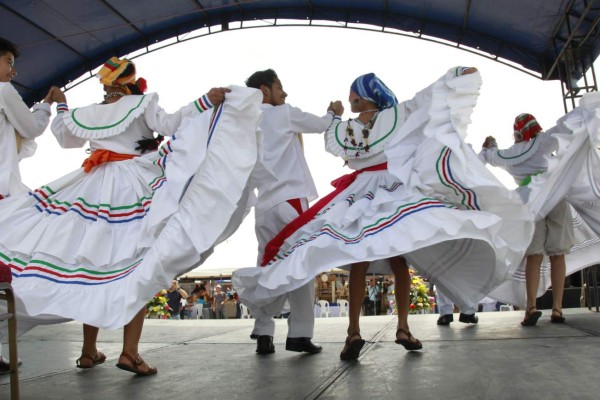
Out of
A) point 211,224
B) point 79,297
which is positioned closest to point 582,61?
point 211,224

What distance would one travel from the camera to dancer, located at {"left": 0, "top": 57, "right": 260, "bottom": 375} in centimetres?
216

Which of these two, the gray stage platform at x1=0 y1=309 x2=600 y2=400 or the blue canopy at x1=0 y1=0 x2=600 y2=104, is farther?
the blue canopy at x1=0 y1=0 x2=600 y2=104

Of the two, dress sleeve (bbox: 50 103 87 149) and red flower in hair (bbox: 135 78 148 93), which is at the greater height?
red flower in hair (bbox: 135 78 148 93)

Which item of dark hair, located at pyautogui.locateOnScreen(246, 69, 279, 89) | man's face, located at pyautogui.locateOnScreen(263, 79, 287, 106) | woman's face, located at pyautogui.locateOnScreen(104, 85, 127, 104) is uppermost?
dark hair, located at pyautogui.locateOnScreen(246, 69, 279, 89)

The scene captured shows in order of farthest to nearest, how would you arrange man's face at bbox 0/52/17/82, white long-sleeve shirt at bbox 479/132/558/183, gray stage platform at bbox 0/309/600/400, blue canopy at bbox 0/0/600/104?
1. blue canopy at bbox 0/0/600/104
2. white long-sleeve shirt at bbox 479/132/558/183
3. man's face at bbox 0/52/17/82
4. gray stage platform at bbox 0/309/600/400

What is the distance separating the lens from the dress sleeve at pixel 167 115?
9.04 feet

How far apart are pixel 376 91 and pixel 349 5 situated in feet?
19.5

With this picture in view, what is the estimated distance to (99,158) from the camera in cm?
281

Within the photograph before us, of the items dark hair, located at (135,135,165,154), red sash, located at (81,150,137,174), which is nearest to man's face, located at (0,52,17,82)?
red sash, located at (81,150,137,174)

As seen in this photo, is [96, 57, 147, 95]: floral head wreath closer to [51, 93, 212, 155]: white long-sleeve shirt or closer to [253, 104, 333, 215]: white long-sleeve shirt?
[51, 93, 212, 155]: white long-sleeve shirt

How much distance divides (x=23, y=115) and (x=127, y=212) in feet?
2.79

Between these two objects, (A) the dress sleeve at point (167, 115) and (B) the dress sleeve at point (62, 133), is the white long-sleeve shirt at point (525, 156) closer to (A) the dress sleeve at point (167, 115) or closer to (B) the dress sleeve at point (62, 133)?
(A) the dress sleeve at point (167, 115)

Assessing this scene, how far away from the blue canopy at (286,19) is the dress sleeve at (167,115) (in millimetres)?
5091

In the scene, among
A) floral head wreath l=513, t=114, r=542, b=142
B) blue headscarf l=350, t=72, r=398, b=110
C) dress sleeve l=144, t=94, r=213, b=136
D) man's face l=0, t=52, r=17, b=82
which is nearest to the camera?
dress sleeve l=144, t=94, r=213, b=136
